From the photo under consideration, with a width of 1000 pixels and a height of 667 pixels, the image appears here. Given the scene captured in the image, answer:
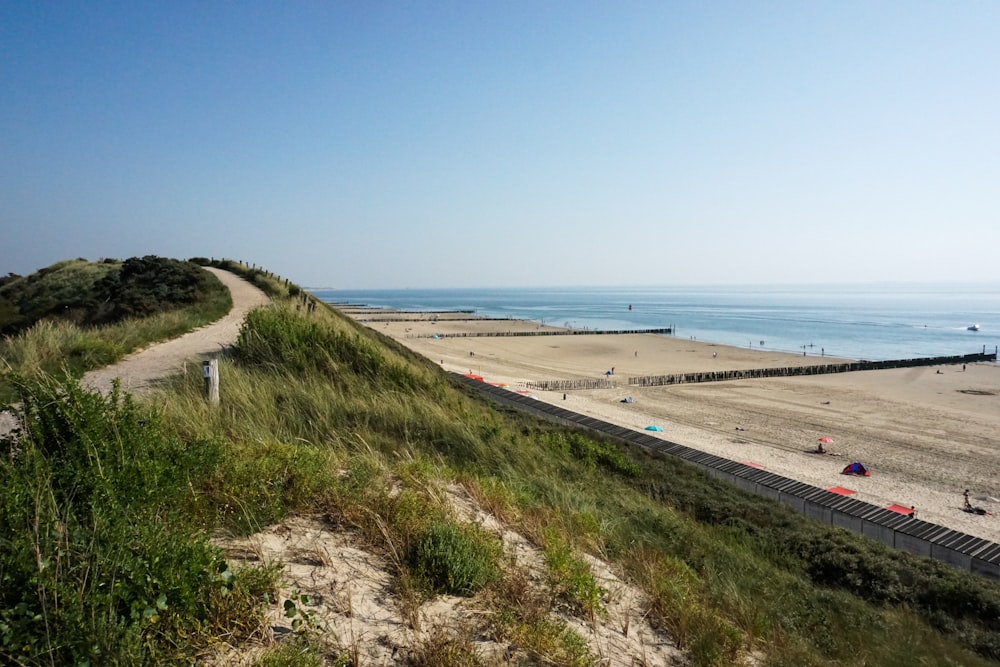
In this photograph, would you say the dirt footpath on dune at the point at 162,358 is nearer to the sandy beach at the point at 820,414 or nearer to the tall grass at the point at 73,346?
the tall grass at the point at 73,346

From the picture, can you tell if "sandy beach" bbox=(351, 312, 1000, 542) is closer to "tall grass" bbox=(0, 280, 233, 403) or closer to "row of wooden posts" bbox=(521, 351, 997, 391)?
"row of wooden posts" bbox=(521, 351, 997, 391)

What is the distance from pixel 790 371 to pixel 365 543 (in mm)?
50405

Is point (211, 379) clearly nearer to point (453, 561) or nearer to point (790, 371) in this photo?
point (453, 561)

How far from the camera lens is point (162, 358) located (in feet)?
37.8

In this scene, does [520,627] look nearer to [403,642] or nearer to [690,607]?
[403,642]

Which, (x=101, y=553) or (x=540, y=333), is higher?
(x=101, y=553)

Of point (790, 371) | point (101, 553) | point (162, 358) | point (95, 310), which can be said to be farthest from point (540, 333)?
point (101, 553)

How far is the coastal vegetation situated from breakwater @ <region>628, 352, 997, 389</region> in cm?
3031

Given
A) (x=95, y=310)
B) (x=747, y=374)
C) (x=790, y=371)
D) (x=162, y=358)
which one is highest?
(x=95, y=310)

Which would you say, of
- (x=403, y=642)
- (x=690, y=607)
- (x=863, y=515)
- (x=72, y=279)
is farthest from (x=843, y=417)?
(x=72, y=279)

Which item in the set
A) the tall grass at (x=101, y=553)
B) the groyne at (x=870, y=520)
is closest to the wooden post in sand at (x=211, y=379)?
the tall grass at (x=101, y=553)

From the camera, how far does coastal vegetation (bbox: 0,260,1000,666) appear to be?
2.63m

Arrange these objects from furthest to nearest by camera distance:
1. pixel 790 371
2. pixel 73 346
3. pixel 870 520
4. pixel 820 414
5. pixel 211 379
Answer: pixel 790 371, pixel 820 414, pixel 870 520, pixel 73 346, pixel 211 379

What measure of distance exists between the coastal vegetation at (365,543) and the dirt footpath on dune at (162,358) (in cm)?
204
